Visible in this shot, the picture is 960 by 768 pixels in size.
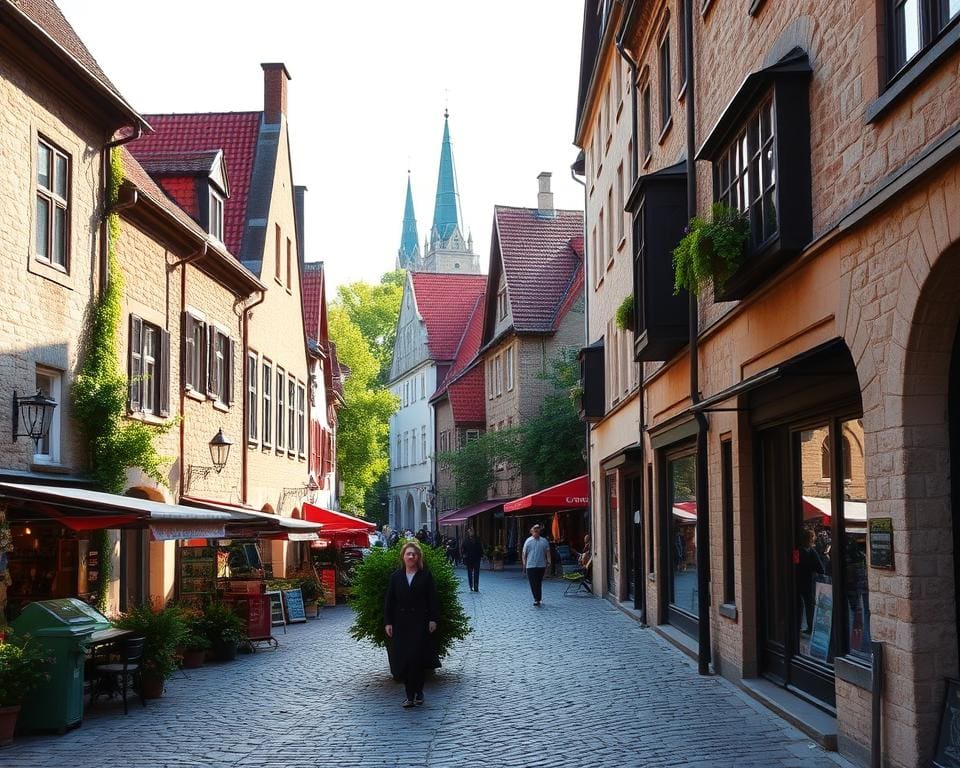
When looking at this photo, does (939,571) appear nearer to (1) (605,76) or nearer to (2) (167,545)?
(2) (167,545)

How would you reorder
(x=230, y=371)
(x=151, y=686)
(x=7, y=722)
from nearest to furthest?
(x=7, y=722) → (x=151, y=686) → (x=230, y=371)

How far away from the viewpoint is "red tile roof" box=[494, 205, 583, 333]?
46062mm

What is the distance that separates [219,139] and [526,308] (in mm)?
18022

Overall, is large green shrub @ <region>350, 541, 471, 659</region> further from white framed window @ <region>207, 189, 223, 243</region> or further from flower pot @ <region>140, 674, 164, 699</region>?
white framed window @ <region>207, 189, 223, 243</region>

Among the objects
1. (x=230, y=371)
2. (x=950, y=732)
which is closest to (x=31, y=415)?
(x=230, y=371)

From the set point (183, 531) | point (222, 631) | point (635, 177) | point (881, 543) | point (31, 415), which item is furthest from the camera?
point (635, 177)

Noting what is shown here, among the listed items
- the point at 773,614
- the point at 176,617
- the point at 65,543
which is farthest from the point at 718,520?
the point at 65,543

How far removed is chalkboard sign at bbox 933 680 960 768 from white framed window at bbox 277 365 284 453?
2409cm

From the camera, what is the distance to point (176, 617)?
13.5 metres

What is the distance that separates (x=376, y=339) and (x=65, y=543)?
67208 millimetres

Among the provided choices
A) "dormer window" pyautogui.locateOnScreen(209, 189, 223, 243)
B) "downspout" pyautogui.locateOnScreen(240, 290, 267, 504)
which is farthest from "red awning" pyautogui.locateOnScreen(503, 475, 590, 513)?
"dormer window" pyautogui.locateOnScreen(209, 189, 223, 243)

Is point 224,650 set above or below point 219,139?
below

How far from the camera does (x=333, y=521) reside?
29.2m

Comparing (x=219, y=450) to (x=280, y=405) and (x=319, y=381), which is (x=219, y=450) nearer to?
(x=280, y=405)
